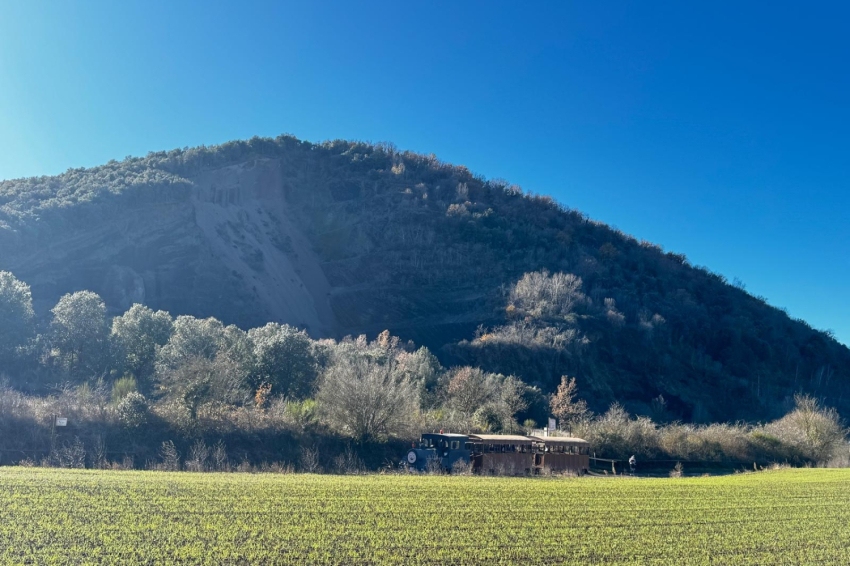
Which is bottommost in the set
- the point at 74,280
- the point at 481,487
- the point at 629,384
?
the point at 481,487

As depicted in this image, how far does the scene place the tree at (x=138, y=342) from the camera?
40.0 m

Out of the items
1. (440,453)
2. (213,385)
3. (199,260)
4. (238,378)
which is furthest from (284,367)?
(199,260)

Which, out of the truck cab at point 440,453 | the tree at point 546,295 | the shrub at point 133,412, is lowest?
the truck cab at point 440,453

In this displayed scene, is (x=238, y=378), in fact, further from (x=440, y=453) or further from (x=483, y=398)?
(x=483, y=398)

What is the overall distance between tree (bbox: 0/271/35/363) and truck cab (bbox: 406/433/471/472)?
88.9ft

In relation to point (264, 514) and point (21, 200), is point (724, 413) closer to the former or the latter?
point (264, 514)

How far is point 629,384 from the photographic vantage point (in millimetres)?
65125

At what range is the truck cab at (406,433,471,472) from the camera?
28.1 metres

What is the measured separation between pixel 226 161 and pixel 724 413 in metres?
77.8

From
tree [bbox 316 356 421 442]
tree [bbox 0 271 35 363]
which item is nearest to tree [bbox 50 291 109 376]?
tree [bbox 0 271 35 363]

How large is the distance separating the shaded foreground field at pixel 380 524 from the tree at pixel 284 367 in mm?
15195

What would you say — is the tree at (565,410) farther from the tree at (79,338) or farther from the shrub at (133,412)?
the tree at (79,338)

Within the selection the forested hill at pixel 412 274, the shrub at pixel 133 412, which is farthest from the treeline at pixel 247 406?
the forested hill at pixel 412 274

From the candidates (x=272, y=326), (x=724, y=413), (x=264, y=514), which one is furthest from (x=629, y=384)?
(x=264, y=514)
